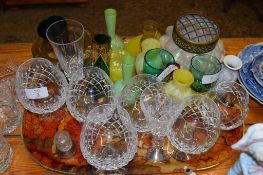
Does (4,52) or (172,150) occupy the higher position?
(4,52)

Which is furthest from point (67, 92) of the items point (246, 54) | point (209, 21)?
point (246, 54)

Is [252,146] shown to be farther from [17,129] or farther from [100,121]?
[17,129]

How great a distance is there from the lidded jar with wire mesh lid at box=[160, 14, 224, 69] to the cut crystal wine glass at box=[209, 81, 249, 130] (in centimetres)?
9

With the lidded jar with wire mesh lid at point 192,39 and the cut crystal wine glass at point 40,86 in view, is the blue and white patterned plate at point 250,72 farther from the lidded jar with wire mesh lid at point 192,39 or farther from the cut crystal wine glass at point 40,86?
the cut crystal wine glass at point 40,86

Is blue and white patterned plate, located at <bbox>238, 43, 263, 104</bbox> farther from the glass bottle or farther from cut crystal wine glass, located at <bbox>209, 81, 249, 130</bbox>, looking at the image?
the glass bottle

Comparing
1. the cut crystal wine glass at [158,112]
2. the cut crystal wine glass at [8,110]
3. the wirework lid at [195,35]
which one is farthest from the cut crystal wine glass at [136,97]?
the cut crystal wine glass at [8,110]

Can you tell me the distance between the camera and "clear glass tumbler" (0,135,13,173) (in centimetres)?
79

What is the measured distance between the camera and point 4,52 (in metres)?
1.02

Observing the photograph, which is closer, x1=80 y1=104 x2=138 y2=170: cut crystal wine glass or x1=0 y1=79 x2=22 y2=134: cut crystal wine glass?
x1=80 y1=104 x2=138 y2=170: cut crystal wine glass

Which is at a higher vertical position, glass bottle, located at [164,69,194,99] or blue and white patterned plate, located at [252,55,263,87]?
glass bottle, located at [164,69,194,99]

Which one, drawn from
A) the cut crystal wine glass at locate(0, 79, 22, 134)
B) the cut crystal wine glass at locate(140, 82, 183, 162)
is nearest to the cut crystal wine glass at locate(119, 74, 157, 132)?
the cut crystal wine glass at locate(140, 82, 183, 162)

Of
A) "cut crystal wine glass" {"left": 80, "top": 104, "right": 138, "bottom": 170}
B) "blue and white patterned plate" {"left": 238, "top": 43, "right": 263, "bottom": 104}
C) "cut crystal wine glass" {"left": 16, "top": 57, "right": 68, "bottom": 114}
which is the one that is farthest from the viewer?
"blue and white patterned plate" {"left": 238, "top": 43, "right": 263, "bottom": 104}

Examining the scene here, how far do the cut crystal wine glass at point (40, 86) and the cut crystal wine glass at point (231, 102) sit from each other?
0.42m

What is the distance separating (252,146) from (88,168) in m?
0.40
